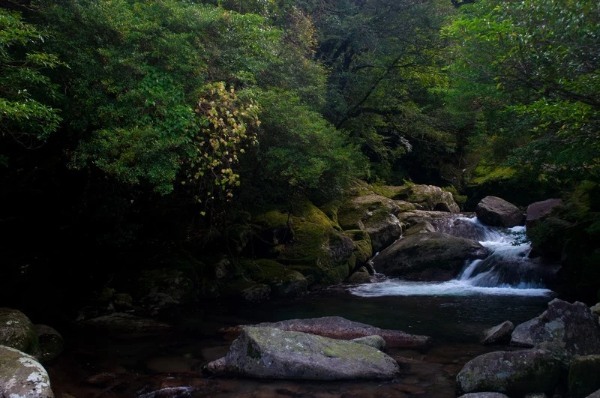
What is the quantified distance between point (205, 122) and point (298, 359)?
4.29 m

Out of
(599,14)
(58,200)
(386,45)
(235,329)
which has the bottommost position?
(235,329)

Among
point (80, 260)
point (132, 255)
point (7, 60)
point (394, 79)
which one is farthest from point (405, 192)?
point (7, 60)

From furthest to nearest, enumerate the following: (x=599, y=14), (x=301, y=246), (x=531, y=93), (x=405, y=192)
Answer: (x=405, y=192)
(x=301, y=246)
(x=531, y=93)
(x=599, y=14)

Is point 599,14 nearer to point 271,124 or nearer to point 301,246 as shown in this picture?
point 271,124

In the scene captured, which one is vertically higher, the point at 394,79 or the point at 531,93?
the point at 394,79

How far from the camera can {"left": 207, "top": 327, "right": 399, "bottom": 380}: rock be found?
7574 millimetres

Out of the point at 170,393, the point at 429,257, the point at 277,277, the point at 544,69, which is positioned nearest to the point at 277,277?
the point at 277,277

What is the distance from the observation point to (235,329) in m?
10.6

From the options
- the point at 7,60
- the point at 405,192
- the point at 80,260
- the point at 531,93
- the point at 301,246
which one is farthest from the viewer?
the point at 405,192

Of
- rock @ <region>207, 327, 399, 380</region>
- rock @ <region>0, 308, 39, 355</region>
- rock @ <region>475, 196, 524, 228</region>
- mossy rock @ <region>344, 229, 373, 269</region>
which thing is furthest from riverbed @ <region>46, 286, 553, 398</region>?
rock @ <region>475, 196, 524, 228</region>

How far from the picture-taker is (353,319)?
455 inches

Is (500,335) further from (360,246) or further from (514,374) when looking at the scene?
(360,246)

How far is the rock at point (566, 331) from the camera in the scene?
308 inches

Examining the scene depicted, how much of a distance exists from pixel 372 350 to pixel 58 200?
7.71 m
